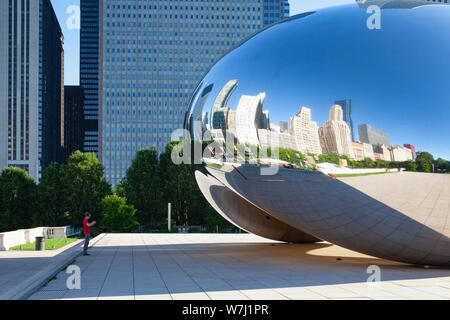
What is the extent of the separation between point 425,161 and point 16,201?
6263cm

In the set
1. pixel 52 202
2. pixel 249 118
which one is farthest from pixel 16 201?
pixel 249 118

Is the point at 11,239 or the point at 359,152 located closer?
the point at 359,152

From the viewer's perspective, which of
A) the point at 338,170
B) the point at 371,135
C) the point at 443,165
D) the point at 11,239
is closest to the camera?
the point at 443,165

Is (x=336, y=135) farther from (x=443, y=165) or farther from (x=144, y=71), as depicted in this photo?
(x=144, y=71)

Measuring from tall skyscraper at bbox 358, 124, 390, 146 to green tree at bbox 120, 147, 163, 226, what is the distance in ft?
178

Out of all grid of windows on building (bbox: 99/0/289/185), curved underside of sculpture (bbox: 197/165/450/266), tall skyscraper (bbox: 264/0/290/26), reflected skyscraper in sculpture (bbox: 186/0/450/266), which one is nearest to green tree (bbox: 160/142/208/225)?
curved underside of sculpture (bbox: 197/165/450/266)

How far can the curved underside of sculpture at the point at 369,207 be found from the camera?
10180 millimetres

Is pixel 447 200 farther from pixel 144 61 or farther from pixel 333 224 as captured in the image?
pixel 144 61

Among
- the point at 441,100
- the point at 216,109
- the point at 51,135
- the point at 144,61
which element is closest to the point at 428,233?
the point at 441,100

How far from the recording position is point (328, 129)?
10430mm

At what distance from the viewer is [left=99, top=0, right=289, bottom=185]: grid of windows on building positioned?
14075 centimetres

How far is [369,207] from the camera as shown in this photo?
10.5m

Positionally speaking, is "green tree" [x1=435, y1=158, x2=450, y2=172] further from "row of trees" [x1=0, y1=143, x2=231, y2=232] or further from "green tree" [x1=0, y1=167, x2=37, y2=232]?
"green tree" [x1=0, y1=167, x2=37, y2=232]

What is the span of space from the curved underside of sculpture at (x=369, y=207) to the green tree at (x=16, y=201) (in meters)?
57.8
